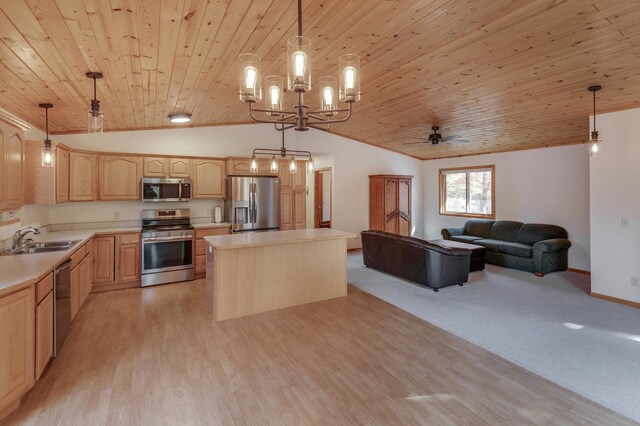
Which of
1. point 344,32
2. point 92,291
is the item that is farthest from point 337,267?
point 92,291

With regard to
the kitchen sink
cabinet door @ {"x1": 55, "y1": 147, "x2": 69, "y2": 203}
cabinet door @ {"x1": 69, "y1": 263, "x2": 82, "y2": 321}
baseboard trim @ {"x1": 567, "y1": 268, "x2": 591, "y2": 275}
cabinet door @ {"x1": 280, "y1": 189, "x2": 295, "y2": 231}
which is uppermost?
A: cabinet door @ {"x1": 55, "y1": 147, "x2": 69, "y2": 203}

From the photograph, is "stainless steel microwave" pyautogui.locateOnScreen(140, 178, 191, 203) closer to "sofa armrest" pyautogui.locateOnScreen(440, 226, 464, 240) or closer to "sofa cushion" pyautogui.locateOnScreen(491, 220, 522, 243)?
"sofa armrest" pyautogui.locateOnScreen(440, 226, 464, 240)

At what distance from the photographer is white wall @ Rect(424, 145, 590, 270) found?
6.01 m

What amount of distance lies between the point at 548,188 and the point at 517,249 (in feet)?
4.97

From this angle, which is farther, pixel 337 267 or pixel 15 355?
pixel 337 267

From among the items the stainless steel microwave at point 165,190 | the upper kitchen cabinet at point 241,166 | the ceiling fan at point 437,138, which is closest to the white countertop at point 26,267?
the stainless steel microwave at point 165,190

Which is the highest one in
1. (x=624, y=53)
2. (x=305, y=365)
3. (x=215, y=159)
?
(x=624, y=53)

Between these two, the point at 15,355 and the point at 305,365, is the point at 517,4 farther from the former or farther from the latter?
the point at 15,355

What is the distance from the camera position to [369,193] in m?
8.35

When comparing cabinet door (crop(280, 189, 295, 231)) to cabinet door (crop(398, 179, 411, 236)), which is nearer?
cabinet door (crop(280, 189, 295, 231))

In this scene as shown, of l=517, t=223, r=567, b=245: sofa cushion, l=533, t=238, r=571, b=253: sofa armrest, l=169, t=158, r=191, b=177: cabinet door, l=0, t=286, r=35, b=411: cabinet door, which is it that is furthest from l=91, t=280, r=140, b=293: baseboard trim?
l=517, t=223, r=567, b=245: sofa cushion

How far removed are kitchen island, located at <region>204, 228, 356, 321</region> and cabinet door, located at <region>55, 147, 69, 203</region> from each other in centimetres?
219

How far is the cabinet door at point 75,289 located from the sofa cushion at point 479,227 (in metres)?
7.37

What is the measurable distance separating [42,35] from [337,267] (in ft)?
12.6
